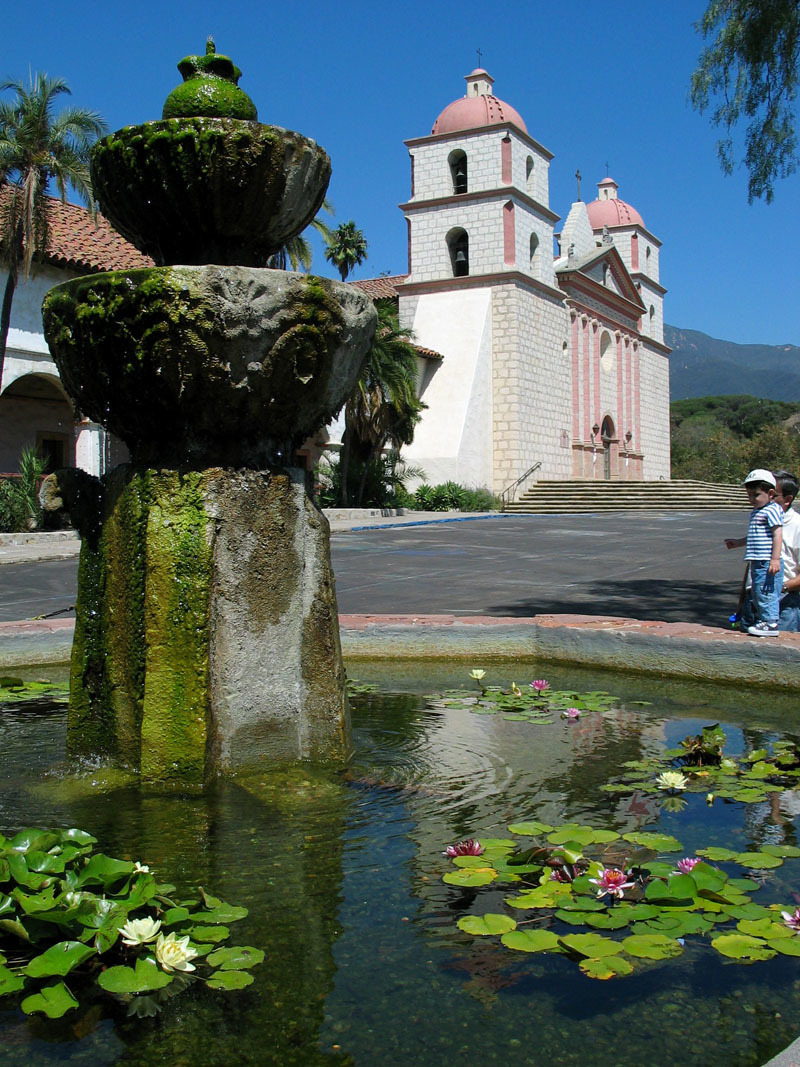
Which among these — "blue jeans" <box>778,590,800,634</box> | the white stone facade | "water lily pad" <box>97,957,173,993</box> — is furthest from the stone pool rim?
the white stone facade

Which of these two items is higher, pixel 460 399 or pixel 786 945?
pixel 460 399

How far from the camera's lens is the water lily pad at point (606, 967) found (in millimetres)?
1946

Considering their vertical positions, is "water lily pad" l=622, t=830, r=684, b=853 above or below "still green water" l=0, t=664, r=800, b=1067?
above

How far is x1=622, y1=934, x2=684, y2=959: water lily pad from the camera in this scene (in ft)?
6.64

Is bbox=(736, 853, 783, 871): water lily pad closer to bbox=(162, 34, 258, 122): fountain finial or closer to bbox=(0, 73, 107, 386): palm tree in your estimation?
bbox=(162, 34, 258, 122): fountain finial

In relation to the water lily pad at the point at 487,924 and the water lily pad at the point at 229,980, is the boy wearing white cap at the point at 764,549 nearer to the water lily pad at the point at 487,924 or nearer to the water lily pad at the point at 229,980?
the water lily pad at the point at 487,924

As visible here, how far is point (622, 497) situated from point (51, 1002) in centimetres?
3317

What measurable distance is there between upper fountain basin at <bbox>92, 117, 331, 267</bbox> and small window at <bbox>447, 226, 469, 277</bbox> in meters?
33.3

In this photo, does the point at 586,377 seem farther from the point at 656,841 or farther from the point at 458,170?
the point at 656,841

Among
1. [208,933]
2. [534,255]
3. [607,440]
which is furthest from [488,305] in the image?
[208,933]

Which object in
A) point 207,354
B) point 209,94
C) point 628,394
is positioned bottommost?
point 207,354

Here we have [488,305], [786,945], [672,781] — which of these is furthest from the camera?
[488,305]

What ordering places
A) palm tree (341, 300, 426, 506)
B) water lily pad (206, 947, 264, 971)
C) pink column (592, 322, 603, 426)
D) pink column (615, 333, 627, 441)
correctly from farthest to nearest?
1. pink column (615, 333, 627, 441)
2. pink column (592, 322, 603, 426)
3. palm tree (341, 300, 426, 506)
4. water lily pad (206, 947, 264, 971)

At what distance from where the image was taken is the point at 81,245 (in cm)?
2220
